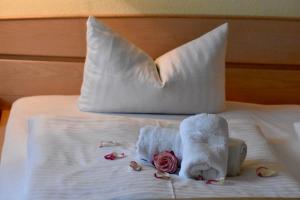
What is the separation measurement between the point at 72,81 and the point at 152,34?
371 millimetres

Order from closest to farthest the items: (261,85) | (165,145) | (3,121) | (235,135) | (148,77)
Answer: (165,145), (235,135), (148,77), (3,121), (261,85)

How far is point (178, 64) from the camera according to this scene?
6.05 feet

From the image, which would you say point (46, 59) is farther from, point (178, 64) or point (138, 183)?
point (138, 183)

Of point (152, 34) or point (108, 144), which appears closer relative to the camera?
point (108, 144)

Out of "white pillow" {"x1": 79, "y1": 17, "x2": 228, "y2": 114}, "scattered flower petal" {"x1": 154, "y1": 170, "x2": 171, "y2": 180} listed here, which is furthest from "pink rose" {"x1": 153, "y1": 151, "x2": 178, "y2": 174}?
"white pillow" {"x1": 79, "y1": 17, "x2": 228, "y2": 114}

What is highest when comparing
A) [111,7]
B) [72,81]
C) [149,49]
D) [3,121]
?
[111,7]

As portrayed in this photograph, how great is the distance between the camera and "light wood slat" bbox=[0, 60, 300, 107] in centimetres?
205

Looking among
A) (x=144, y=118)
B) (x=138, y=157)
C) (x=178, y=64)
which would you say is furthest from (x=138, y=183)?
(x=178, y=64)

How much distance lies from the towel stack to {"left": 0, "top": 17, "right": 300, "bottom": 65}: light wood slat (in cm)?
65

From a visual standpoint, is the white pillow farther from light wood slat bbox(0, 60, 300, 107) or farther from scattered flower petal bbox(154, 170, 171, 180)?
scattered flower petal bbox(154, 170, 171, 180)

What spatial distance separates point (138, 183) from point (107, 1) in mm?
942

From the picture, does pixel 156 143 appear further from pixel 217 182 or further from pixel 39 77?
pixel 39 77

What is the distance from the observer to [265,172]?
1.38 meters

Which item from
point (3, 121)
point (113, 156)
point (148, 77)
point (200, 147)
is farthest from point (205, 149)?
point (3, 121)
